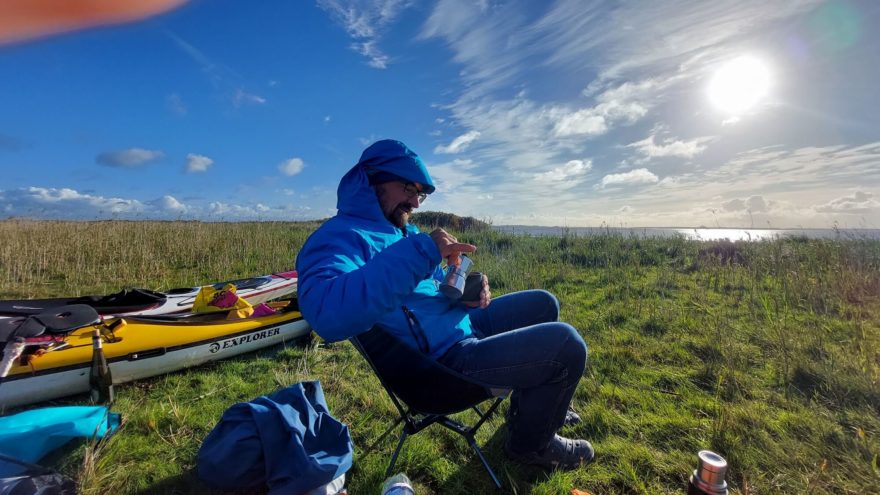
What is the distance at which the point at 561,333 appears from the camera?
2.07 metres

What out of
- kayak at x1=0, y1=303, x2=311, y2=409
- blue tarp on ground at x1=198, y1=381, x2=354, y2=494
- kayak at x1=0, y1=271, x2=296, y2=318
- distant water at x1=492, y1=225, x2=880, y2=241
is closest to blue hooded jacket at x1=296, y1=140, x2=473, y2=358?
blue tarp on ground at x1=198, y1=381, x2=354, y2=494

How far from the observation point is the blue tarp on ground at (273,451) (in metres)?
2.08

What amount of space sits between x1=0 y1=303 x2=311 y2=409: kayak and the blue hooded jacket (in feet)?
9.52

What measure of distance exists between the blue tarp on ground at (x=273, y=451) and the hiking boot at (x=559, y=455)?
43.4 inches

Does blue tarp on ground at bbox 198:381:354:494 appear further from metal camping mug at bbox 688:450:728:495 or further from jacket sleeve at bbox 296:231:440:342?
metal camping mug at bbox 688:450:728:495

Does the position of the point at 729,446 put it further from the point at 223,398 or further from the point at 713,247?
the point at 713,247

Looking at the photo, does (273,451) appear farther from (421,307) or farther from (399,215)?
(399,215)

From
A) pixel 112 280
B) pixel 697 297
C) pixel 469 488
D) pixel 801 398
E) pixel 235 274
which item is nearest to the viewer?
pixel 469 488

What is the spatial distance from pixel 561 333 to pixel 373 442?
1.72 meters

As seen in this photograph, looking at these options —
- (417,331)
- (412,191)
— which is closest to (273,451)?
(417,331)

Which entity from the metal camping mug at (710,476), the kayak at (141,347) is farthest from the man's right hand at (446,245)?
the kayak at (141,347)

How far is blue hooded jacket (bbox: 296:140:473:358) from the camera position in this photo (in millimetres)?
1654

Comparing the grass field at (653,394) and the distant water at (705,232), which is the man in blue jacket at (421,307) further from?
the distant water at (705,232)

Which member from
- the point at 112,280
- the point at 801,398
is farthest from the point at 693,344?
the point at 112,280
